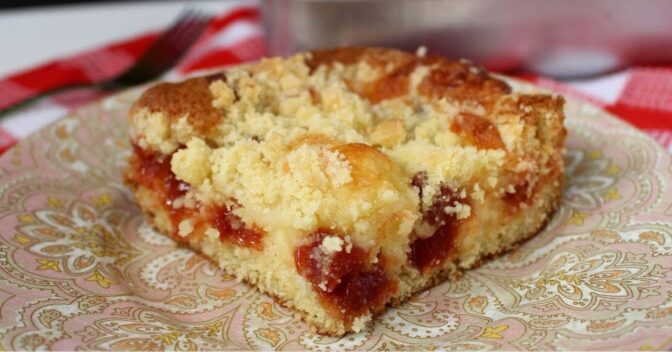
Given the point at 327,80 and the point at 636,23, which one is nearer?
the point at 327,80

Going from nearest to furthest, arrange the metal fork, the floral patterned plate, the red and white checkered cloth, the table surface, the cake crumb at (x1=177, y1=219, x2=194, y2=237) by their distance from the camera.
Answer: the floral patterned plate, the cake crumb at (x1=177, y1=219, x2=194, y2=237), the red and white checkered cloth, the metal fork, the table surface

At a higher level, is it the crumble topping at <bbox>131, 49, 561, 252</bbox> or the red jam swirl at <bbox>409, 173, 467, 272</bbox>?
the crumble topping at <bbox>131, 49, 561, 252</bbox>

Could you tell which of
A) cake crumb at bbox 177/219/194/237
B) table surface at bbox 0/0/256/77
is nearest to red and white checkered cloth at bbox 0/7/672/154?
table surface at bbox 0/0/256/77

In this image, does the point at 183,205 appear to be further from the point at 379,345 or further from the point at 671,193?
the point at 671,193

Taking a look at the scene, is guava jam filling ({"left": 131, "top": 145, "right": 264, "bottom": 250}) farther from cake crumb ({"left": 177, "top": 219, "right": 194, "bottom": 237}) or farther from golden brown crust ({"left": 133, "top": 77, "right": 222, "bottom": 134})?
golden brown crust ({"left": 133, "top": 77, "right": 222, "bottom": 134})

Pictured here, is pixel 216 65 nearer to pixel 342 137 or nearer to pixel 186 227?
pixel 186 227

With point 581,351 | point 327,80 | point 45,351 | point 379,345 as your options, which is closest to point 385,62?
point 327,80

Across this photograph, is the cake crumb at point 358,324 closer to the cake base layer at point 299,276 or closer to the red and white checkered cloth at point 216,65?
the cake base layer at point 299,276
